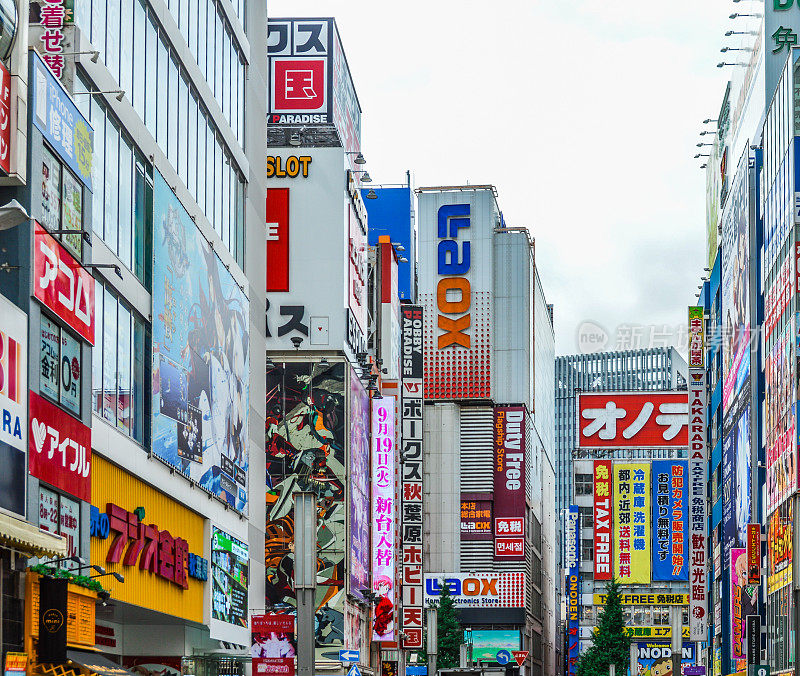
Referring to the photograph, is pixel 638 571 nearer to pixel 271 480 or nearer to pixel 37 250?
pixel 271 480

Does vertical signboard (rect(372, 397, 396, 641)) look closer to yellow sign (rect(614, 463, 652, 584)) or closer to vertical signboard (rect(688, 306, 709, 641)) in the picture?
vertical signboard (rect(688, 306, 709, 641))

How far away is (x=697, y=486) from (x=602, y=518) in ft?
143

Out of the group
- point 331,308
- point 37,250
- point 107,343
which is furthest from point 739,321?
point 37,250

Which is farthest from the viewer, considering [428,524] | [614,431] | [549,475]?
[549,475]

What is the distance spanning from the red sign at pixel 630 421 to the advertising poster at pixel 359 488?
86.3 meters

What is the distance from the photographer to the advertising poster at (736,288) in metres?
75.9

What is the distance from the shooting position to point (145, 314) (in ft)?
118

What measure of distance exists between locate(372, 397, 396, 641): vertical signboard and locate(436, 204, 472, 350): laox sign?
206ft

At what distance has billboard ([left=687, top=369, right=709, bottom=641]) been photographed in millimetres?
90669

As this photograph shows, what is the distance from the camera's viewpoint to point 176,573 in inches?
1512

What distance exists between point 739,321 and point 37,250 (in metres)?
59.5

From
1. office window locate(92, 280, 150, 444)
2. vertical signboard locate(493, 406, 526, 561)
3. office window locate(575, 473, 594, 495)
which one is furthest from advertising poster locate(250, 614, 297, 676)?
office window locate(575, 473, 594, 495)

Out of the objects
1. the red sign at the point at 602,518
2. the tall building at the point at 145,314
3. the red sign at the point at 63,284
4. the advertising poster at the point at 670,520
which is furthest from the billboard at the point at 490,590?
the red sign at the point at 63,284

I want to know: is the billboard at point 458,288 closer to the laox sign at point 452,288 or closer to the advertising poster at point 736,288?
the laox sign at point 452,288
